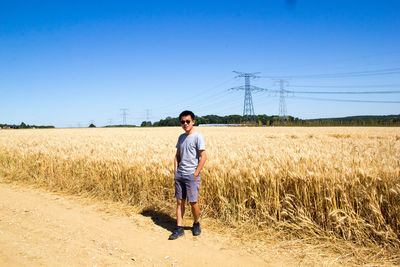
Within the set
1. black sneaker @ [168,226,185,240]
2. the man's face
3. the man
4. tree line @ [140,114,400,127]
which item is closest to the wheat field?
the man

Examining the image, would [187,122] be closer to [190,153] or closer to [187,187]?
[190,153]

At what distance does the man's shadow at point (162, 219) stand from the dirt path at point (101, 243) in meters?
0.02

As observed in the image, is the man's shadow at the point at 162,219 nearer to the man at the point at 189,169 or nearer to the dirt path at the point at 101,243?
the dirt path at the point at 101,243

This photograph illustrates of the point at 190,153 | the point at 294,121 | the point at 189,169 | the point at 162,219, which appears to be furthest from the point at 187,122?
the point at 294,121

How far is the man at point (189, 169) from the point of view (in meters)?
4.04

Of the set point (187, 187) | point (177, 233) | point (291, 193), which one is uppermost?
point (187, 187)

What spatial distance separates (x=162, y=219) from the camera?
492 centimetres

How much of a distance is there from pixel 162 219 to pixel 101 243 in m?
1.39

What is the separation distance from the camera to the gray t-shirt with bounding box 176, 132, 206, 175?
161 inches

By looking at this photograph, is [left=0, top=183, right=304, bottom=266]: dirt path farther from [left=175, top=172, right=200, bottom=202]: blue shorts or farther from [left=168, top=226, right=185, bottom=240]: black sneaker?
[left=175, top=172, right=200, bottom=202]: blue shorts

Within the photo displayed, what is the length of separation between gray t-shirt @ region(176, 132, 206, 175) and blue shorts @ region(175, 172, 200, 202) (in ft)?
0.26

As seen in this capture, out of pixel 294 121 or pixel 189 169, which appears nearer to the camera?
pixel 189 169

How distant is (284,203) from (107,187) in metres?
4.16

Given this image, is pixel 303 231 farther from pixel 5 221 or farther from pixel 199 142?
pixel 5 221
